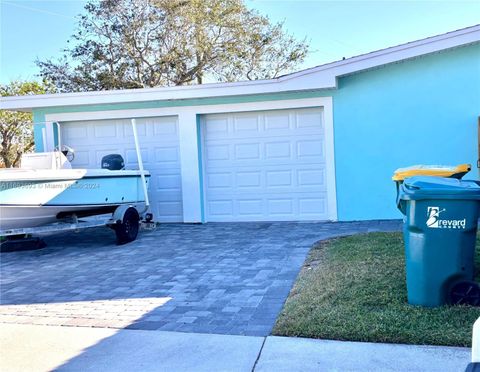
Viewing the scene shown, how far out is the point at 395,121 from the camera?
9.73m

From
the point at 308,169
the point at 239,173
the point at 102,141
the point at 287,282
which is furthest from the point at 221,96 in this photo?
the point at 287,282

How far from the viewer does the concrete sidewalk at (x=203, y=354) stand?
3.55 metres

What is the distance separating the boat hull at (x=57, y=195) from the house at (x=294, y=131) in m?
2.11

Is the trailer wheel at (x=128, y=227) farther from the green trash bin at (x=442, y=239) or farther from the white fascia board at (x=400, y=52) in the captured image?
the green trash bin at (x=442, y=239)

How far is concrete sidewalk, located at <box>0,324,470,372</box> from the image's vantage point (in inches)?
140

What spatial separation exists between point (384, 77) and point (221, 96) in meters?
3.36

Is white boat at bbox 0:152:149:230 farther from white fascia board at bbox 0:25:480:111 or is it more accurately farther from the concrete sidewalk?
the concrete sidewalk

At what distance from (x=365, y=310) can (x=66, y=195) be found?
5.59 meters

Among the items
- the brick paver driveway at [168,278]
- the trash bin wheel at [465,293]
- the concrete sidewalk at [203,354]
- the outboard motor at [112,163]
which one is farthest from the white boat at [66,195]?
the trash bin wheel at [465,293]

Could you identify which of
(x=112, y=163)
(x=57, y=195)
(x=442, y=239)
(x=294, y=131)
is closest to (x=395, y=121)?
(x=294, y=131)

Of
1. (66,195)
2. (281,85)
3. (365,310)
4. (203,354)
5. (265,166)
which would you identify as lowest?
(203,354)

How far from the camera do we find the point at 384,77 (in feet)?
31.9

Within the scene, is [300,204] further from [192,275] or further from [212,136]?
[192,275]

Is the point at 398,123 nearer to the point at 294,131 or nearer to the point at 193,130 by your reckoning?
the point at 294,131
